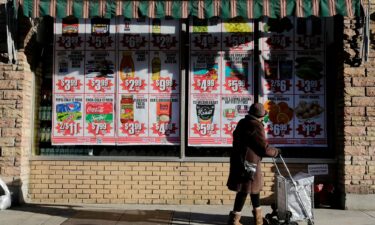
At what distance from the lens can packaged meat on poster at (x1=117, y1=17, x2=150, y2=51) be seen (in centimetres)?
903

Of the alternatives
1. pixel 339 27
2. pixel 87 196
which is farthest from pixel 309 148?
pixel 87 196

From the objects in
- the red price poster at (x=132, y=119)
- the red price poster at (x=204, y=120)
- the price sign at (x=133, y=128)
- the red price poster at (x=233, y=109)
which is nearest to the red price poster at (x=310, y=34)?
the red price poster at (x=233, y=109)

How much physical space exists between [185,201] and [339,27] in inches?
158

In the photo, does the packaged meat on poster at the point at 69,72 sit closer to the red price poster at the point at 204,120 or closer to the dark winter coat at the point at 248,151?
the red price poster at the point at 204,120

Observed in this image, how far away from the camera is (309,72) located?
8.95 meters

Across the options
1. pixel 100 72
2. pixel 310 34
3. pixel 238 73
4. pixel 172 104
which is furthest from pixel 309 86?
pixel 100 72

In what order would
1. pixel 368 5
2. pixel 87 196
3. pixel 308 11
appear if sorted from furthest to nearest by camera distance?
pixel 87 196 < pixel 368 5 < pixel 308 11

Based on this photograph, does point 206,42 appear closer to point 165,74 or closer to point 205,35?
point 205,35

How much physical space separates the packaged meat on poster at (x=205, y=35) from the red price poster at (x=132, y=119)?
4.30 ft

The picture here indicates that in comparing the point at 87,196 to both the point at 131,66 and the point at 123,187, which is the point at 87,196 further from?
the point at 131,66

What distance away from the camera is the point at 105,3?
25.9ft

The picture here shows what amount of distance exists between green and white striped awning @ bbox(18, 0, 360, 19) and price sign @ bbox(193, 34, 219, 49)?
1.19 meters

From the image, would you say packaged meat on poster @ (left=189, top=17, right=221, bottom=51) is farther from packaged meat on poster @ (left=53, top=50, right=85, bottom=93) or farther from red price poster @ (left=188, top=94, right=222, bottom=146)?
packaged meat on poster @ (left=53, top=50, right=85, bottom=93)

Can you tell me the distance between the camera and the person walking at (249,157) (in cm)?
669
